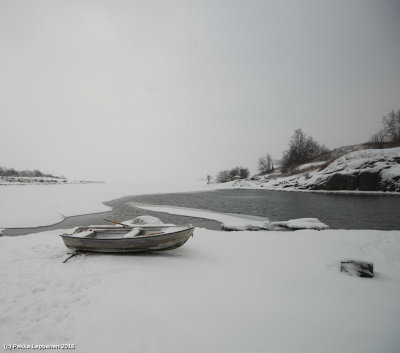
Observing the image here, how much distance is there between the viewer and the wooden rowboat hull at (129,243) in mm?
6332

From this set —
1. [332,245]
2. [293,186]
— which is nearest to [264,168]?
[293,186]

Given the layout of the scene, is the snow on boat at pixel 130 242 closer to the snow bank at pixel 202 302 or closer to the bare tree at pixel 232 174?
the snow bank at pixel 202 302

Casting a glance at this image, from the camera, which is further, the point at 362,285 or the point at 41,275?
the point at 41,275

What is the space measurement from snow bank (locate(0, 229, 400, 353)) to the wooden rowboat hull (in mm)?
285

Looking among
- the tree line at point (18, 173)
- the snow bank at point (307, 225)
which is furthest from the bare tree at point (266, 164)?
the tree line at point (18, 173)

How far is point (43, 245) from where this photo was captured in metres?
7.46

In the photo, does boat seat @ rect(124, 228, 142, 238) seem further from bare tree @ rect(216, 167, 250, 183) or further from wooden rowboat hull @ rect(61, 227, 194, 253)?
bare tree @ rect(216, 167, 250, 183)

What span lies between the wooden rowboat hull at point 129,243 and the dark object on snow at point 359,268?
476 centimetres

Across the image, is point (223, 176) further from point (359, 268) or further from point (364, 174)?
point (359, 268)

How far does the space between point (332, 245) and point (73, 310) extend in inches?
343

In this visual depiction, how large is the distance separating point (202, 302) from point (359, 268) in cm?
432

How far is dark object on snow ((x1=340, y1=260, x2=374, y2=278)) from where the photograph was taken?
480 cm

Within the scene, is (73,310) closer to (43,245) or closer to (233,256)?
(233,256)

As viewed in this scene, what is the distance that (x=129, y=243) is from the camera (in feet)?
20.9
